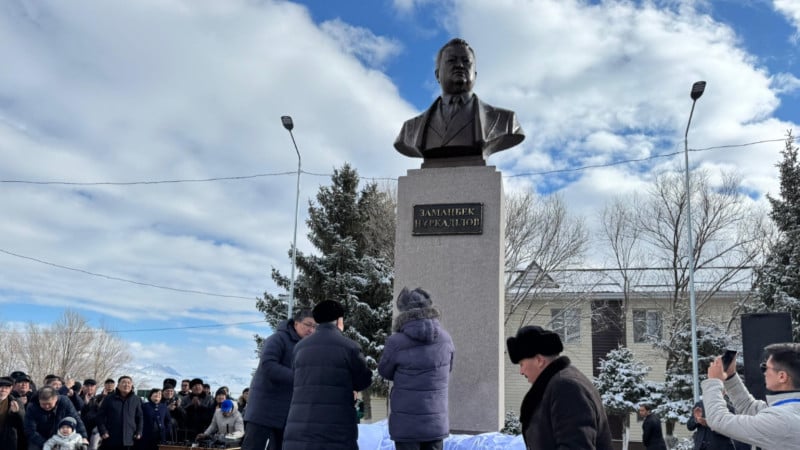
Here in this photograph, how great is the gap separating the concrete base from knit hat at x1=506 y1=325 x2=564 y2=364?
4.14m

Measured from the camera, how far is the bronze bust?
27.5 feet

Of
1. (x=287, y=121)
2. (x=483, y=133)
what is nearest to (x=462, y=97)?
(x=483, y=133)

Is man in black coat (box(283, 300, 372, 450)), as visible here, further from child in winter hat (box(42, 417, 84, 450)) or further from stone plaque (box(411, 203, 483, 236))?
child in winter hat (box(42, 417, 84, 450))

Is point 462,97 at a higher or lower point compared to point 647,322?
higher

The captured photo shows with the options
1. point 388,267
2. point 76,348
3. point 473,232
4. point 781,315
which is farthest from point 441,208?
point 76,348

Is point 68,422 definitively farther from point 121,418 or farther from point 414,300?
point 414,300

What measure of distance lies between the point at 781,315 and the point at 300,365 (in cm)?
430

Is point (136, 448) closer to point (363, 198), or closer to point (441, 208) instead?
point (441, 208)

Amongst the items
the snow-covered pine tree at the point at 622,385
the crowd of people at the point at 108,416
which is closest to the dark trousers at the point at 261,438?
the crowd of people at the point at 108,416

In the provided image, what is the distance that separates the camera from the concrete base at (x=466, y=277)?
24.0 ft

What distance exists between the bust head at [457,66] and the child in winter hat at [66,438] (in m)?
6.55

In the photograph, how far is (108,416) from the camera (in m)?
9.80

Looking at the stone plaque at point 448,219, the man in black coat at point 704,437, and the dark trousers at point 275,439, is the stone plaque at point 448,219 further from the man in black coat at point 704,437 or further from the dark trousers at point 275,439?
the man in black coat at point 704,437

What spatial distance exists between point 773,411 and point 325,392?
9.68 feet
